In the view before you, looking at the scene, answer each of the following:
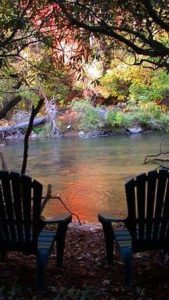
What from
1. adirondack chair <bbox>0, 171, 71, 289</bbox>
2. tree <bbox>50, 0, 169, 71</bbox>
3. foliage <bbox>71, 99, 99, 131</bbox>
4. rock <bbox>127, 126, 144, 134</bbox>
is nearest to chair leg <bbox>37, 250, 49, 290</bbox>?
adirondack chair <bbox>0, 171, 71, 289</bbox>

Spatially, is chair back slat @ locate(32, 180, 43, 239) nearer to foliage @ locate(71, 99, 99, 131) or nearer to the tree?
the tree

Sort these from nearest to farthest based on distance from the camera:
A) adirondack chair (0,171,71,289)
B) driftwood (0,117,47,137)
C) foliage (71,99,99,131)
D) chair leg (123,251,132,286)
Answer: chair leg (123,251,132,286) < adirondack chair (0,171,71,289) < driftwood (0,117,47,137) < foliage (71,99,99,131)

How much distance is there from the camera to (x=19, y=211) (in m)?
3.17

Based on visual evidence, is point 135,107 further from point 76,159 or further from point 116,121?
point 76,159

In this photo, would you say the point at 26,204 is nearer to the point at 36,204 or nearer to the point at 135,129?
the point at 36,204

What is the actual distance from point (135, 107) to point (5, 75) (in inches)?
576

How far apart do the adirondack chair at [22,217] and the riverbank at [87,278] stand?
189 mm

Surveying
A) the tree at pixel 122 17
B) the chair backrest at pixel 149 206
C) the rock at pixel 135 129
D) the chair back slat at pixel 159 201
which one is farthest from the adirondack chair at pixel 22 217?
the rock at pixel 135 129

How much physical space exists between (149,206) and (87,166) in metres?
9.71

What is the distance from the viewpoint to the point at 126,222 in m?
3.16

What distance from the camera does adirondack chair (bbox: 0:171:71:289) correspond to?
3.09 metres

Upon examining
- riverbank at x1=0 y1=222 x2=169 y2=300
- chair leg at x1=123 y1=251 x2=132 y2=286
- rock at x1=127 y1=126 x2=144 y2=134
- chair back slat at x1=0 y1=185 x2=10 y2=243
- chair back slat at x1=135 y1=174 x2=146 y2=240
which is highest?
rock at x1=127 y1=126 x2=144 y2=134

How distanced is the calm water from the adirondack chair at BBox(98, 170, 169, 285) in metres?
4.27

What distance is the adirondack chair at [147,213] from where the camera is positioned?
3.14 m
